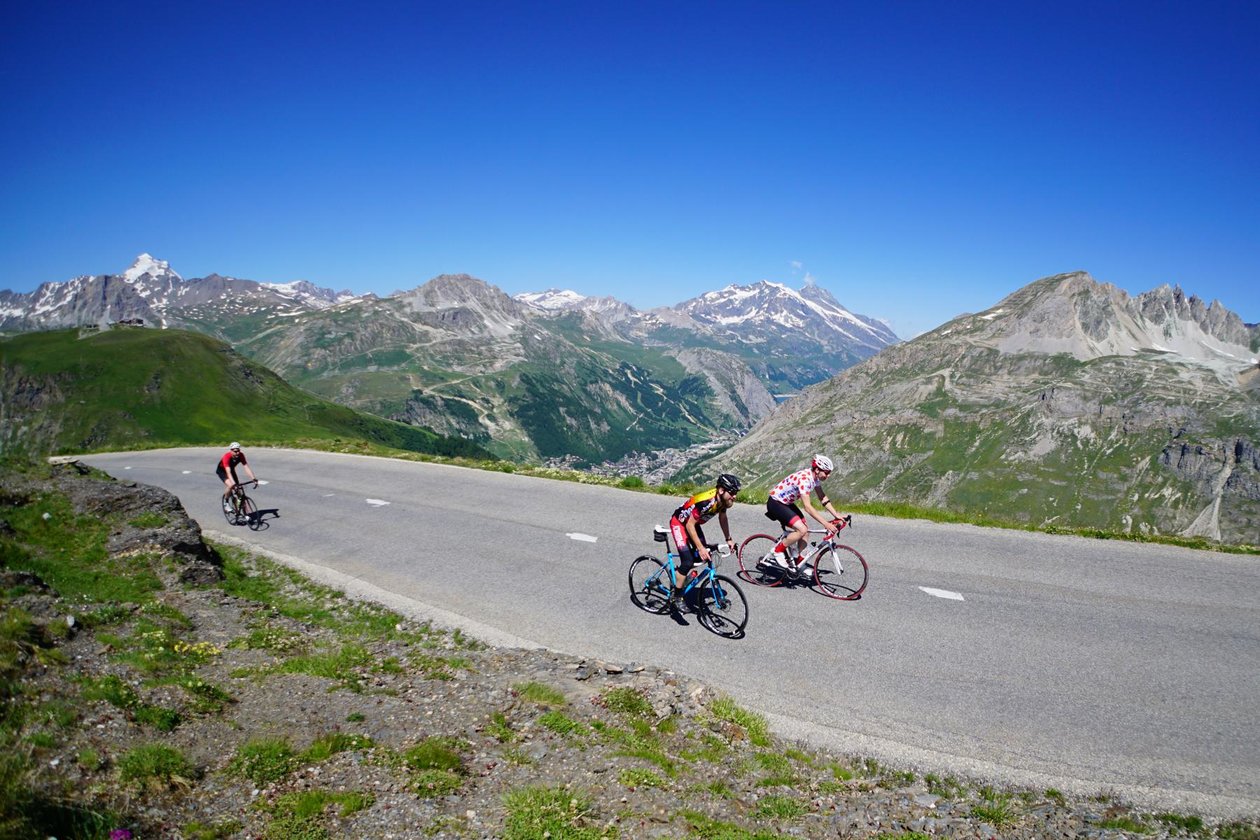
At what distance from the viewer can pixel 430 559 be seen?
18812mm

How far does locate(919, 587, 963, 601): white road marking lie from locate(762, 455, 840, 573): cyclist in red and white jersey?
8.50 ft

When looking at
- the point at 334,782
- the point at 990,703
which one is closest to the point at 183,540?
the point at 334,782

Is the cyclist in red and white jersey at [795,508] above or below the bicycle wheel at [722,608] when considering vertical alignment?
above

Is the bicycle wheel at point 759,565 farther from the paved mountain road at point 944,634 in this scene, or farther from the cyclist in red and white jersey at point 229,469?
the cyclist in red and white jersey at point 229,469

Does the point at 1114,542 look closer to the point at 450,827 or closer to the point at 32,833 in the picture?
the point at 450,827

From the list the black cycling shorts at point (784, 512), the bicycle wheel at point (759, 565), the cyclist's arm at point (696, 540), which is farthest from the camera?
the bicycle wheel at point (759, 565)

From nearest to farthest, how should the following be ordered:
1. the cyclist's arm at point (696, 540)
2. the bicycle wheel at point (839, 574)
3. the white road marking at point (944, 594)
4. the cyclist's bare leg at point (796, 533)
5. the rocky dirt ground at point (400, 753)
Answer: the rocky dirt ground at point (400, 753)
the cyclist's arm at point (696, 540)
the white road marking at point (944, 594)
the bicycle wheel at point (839, 574)
the cyclist's bare leg at point (796, 533)

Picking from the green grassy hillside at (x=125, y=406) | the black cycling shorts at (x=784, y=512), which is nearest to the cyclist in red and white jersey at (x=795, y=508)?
the black cycling shorts at (x=784, y=512)

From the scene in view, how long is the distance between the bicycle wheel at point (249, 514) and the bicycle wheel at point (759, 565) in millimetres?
19248

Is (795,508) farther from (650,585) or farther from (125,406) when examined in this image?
(125,406)

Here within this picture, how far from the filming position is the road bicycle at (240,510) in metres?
23.9

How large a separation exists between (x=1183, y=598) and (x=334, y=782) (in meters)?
17.7

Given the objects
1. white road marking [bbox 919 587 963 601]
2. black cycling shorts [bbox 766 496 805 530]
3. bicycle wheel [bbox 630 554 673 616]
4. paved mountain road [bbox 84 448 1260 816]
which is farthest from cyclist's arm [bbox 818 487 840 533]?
bicycle wheel [bbox 630 554 673 616]

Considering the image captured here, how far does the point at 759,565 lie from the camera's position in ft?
51.5
